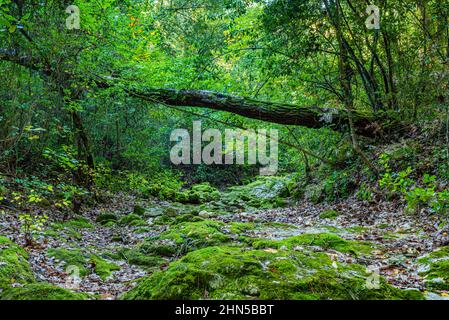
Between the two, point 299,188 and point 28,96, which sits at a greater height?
point 28,96

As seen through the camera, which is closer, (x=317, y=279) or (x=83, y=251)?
(x=317, y=279)

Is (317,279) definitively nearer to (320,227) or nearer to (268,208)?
(320,227)

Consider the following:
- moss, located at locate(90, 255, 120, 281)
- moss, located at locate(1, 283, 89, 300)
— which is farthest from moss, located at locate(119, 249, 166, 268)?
moss, located at locate(1, 283, 89, 300)

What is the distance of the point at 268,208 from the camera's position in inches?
422

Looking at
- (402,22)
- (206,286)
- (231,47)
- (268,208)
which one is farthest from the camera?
(268,208)

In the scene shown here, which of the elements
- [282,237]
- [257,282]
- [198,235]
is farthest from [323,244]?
[257,282]

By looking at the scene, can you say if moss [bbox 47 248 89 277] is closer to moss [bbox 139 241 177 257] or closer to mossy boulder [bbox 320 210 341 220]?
moss [bbox 139 241 177 257]

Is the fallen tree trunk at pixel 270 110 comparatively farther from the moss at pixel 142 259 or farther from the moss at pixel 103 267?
the moss at pixel 103 267

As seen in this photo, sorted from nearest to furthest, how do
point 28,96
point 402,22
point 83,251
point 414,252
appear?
1. point 414,252
2. point 83,251
3. point 28,96
4. point 402,22

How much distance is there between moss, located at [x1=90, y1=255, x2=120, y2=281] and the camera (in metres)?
3.95

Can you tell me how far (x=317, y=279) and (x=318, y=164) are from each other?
868 cm

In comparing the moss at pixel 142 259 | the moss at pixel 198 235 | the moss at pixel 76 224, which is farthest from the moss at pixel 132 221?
the moss at pixel 142 259

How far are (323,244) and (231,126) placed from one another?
5151 millimetres
